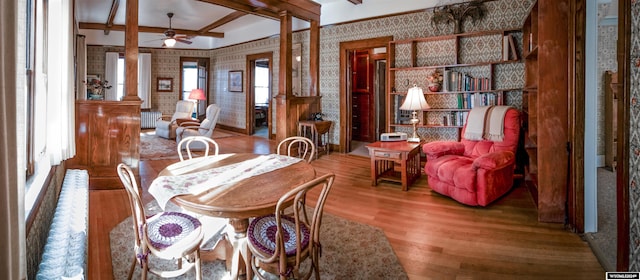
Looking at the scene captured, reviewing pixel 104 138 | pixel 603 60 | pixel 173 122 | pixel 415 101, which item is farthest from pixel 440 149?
pixel 173 122

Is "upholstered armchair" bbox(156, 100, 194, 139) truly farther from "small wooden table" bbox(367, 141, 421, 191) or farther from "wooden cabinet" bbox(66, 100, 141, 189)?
"small wooden table" bbox(367, 141, 421, 191)

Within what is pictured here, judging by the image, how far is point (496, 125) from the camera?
4.16 m

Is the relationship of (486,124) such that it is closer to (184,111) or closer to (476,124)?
(476,124)

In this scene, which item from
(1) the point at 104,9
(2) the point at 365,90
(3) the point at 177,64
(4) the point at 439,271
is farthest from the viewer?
(3) the point at 177,64

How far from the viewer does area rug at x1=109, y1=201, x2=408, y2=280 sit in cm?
222

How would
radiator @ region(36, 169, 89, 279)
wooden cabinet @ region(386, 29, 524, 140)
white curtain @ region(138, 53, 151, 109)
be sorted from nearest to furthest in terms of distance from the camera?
radiator @ region(36, 169, 89, 279), wooden cabinet @ region(386, 29, 524, 140), white curtain @ region(138, 53, 151, 109)

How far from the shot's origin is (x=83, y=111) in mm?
4141

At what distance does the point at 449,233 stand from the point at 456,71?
10.7 feet

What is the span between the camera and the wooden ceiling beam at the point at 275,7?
5809 millimetres

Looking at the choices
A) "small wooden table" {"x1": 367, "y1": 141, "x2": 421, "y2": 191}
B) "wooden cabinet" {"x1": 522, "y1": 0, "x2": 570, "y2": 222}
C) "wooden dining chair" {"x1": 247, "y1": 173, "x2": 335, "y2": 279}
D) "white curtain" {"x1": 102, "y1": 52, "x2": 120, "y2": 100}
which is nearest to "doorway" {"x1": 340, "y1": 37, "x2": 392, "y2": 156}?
"small wooden table" {"x1": 367, "y1": 141, "x2": 421, "y2": 191}

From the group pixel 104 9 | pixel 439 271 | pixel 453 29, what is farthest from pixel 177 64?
pixel 439 271

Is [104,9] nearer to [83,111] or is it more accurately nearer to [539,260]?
[83,111]

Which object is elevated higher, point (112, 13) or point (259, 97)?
point (112, 13)

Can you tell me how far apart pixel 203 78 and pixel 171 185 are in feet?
30.7
